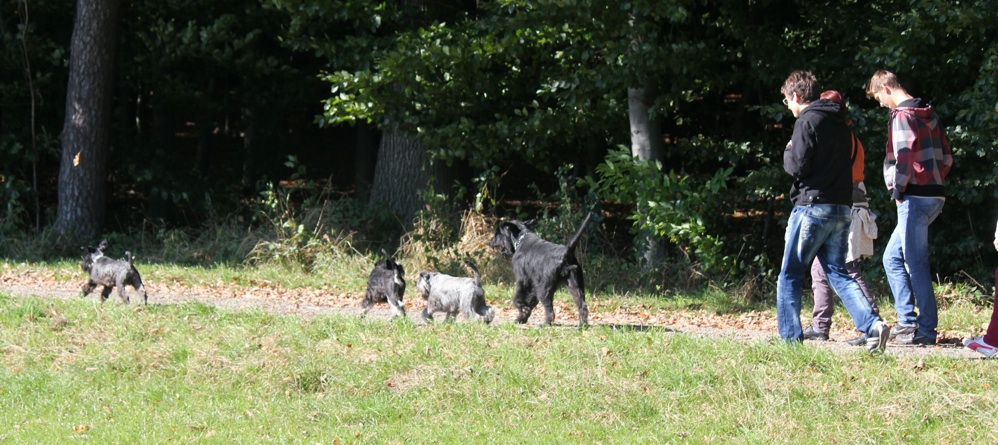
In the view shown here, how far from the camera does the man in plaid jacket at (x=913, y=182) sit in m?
8.23

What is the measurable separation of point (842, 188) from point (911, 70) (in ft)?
14.6

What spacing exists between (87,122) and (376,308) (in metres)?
7.51

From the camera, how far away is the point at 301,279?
13867 mm

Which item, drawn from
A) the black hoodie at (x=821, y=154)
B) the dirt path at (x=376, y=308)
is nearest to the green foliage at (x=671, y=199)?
the dirt path at (x=376, y=308)

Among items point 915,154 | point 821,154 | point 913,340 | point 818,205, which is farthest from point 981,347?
point 821,154

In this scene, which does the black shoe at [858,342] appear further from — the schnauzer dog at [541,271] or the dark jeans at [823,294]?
the schnauzer dog at [541,271]

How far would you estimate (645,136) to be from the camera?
1340 cm

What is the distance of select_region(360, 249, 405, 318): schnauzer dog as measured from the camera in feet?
32.0

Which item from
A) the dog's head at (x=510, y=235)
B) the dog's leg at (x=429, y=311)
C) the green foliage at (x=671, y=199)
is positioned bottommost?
the dog's leg at (x=429, y=311)

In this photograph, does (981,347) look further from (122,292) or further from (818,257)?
(122,292)

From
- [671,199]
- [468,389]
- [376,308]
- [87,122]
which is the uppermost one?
[87,122]

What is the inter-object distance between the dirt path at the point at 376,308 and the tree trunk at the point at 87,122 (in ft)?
8.67

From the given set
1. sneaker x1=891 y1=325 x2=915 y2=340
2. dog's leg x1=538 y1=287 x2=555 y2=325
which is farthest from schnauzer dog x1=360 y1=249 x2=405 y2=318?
sneaker x1=891 y1=325 x2=915 y2=340

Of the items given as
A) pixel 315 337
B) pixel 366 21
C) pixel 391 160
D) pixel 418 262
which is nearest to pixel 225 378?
pixel 315 337
